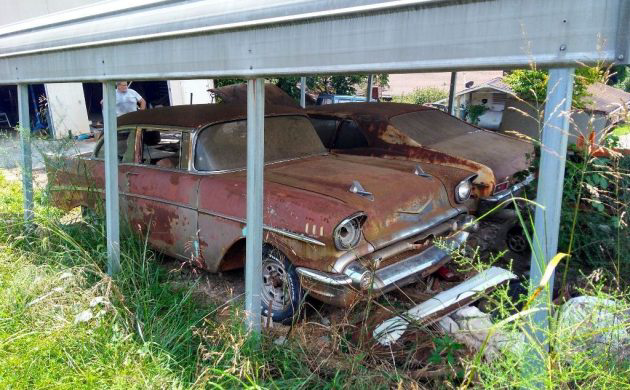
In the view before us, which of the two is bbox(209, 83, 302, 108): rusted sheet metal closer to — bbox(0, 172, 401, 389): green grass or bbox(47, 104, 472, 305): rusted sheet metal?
bbox(47, 104, 472, 305): rusted sheet metal

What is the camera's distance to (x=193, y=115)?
463 cm

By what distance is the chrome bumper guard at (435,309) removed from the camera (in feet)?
9.66

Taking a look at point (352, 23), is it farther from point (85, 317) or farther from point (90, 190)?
point (90, 190)

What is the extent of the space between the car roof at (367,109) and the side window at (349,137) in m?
0.14

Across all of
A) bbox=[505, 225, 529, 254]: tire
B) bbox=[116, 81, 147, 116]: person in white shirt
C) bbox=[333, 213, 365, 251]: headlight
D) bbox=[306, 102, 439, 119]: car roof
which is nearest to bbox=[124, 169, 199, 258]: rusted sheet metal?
bbox=[333, 213, 365, 251]: headlight

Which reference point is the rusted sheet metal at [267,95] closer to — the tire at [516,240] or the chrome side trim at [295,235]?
the tire at [516,240]

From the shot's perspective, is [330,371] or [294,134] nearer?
[330,371]

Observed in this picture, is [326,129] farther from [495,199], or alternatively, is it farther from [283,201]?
[283,201]

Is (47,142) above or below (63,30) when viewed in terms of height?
below

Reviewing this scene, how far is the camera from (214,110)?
15.8 feet

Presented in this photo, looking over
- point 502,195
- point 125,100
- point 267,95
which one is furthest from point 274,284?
point 125,100

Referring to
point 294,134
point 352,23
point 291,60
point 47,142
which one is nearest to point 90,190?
point 47,142

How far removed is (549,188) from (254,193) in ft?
5.33

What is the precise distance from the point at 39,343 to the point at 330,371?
181 cm
